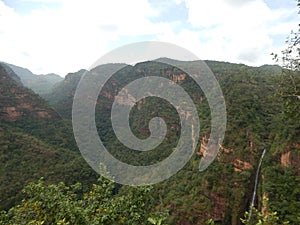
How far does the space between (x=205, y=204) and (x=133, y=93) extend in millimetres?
42796

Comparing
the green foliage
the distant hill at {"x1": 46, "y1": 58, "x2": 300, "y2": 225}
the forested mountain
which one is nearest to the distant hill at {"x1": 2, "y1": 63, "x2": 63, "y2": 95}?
the forested mountain

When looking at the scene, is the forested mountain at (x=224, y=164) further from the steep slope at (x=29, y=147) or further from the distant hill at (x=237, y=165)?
the steep slope at (x=29, y=147)

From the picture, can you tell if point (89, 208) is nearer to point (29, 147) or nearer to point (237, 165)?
point (237, 165)

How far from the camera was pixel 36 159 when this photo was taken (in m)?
29.9

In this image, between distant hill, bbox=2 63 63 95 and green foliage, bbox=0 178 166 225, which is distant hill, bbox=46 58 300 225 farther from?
distant hill, bbox=2 63 63 95

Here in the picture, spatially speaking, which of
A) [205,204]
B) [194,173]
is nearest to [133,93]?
[194,173]

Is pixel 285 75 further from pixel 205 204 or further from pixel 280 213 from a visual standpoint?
pixel 205 204

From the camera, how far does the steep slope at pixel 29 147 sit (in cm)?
2555

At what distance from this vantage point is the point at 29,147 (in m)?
31.9

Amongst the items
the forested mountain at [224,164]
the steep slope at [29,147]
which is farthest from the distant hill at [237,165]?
the steep slope at [29,147]

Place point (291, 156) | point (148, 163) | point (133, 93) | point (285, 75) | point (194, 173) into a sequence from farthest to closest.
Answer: point (133, 93), point (148, 163), point (194, 173), point (291, 156), point (285, 75)

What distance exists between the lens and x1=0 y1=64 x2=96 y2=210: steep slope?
25.5 metres

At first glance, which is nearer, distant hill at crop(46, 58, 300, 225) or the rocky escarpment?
the rocky escarpment

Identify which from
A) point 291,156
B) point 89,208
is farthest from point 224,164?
point 89,208
